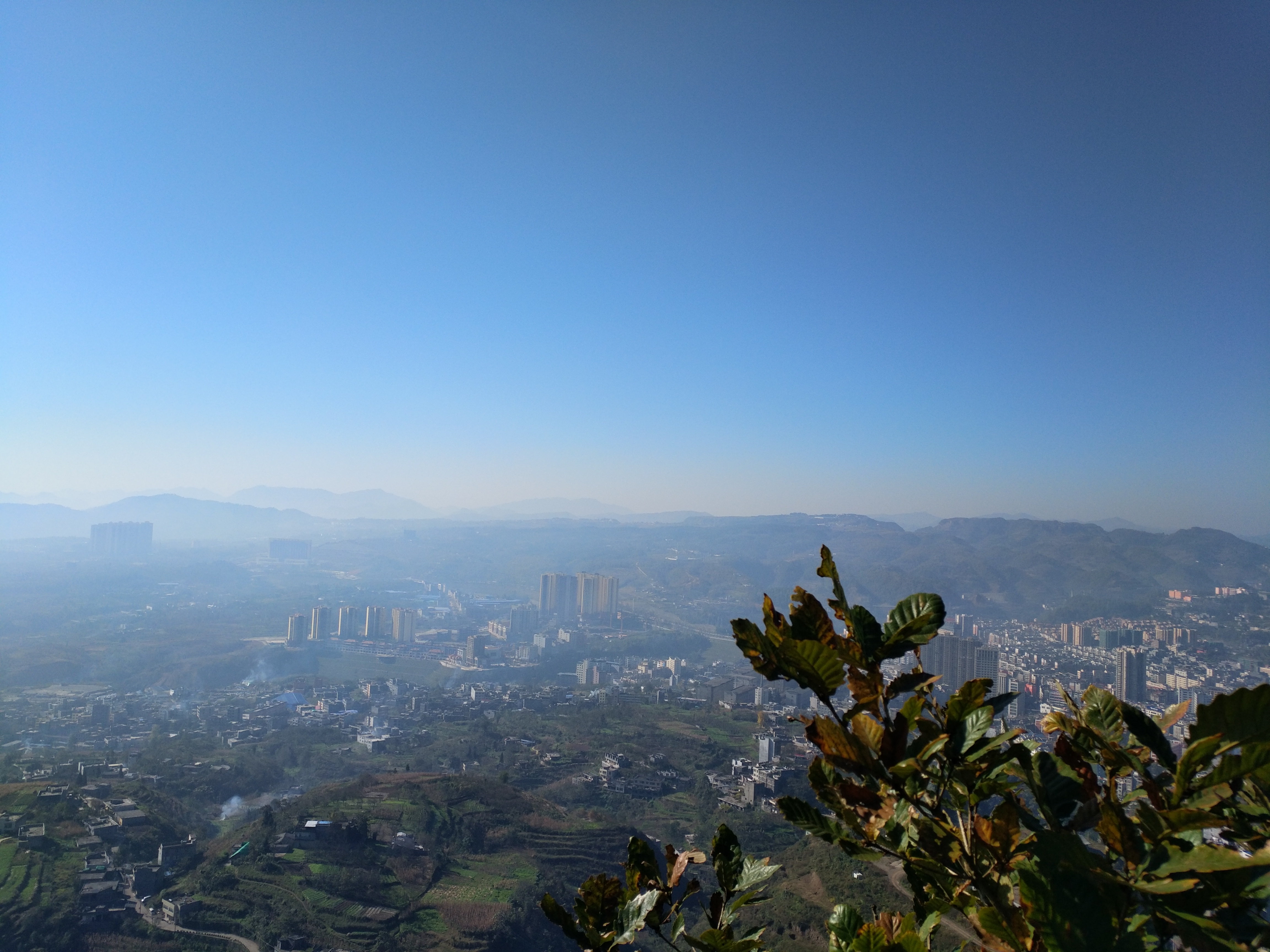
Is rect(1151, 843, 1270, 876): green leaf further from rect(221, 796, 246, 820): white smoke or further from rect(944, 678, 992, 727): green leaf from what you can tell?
rect(221, 796, 246, 820): white smoke

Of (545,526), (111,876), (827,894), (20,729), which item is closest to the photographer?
(827,894)

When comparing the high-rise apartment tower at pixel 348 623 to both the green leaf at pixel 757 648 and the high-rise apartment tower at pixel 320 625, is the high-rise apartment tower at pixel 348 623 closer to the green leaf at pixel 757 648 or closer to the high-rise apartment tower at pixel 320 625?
the high-rise apartment tower at pixel 320 625

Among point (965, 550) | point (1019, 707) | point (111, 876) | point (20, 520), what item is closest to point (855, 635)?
point (111, 876)

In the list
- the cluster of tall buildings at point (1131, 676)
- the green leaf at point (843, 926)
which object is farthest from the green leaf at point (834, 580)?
the cluster of tall buildings at point (1131, 676)

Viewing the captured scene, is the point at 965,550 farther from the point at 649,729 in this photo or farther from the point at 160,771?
the point at 160,771

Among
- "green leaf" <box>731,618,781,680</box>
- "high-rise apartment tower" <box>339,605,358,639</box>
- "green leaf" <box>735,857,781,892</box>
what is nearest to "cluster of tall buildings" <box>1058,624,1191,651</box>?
"green leaf" <box>735,857,781,892</box>
